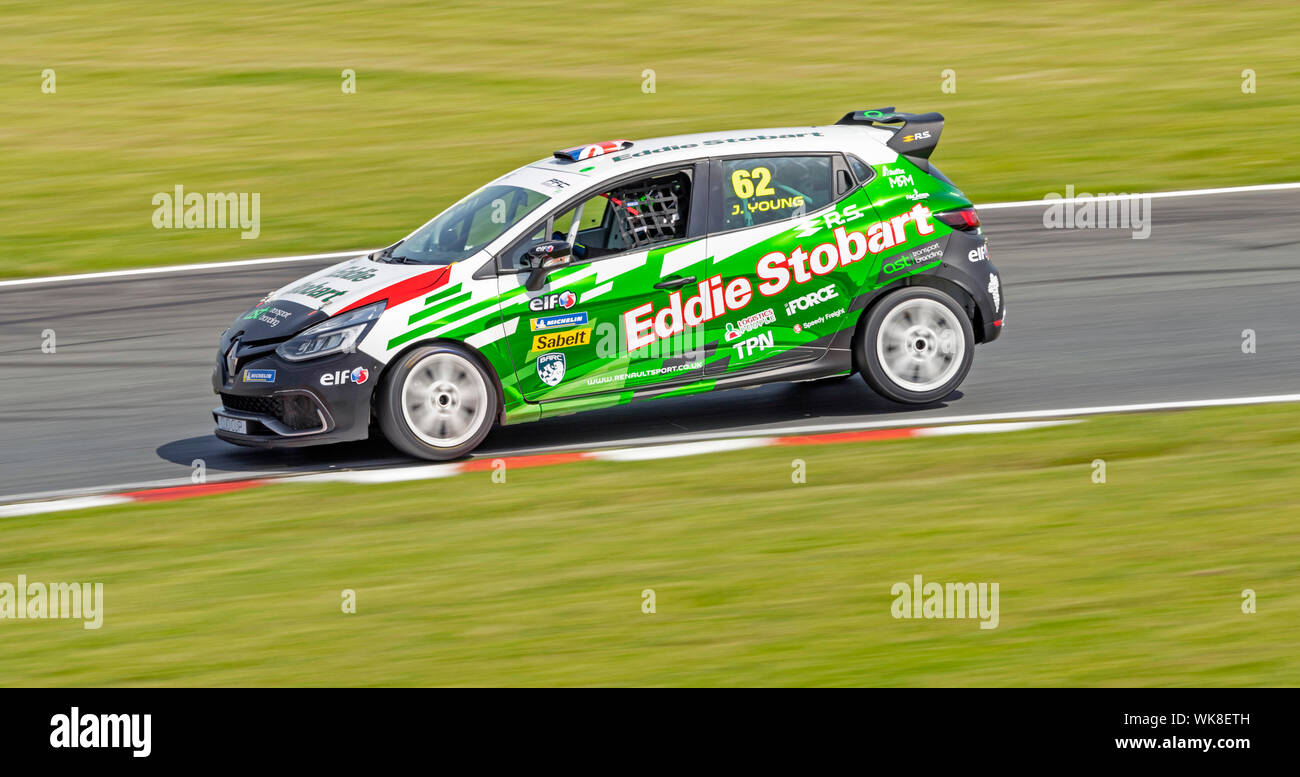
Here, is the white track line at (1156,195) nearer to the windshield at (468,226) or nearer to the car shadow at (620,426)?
the car shadow at (620,426)

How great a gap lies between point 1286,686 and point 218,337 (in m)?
9.25

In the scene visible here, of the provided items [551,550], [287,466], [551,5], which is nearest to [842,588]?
[551,550]

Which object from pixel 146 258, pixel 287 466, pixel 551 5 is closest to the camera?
pixel 287 466

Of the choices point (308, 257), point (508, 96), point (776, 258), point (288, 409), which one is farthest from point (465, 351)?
point (508, 96)

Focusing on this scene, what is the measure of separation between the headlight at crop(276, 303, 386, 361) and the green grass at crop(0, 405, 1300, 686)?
0.83m

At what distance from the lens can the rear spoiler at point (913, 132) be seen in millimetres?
10422

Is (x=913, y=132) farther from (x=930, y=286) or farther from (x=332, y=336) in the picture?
(x=332, y=336)

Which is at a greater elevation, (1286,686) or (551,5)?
(551,5)

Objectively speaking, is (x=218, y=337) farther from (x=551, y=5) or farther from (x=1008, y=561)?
(x=551, y=5)

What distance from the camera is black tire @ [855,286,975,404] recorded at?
398 inches

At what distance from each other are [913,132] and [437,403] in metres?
3.68

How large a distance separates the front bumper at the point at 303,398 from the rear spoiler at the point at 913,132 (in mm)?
3789

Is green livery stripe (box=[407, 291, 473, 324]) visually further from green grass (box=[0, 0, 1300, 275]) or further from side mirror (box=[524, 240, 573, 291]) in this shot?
green grass (box=[0, 0, 1300, 275])

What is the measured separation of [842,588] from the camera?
7.34 metres
